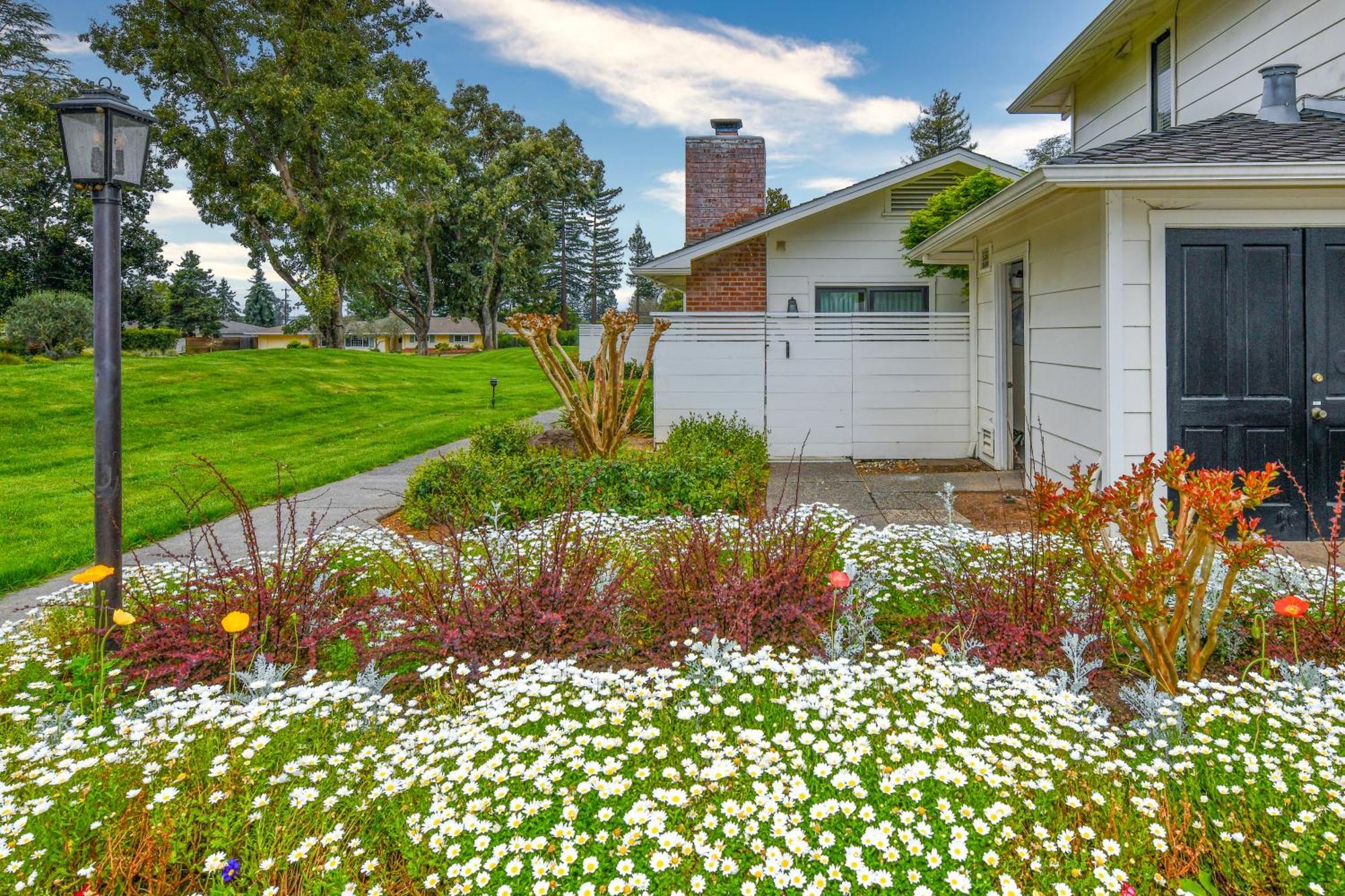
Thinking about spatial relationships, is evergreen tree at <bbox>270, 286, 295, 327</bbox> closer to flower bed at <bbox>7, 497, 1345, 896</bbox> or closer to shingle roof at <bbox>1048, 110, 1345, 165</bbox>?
shingle roof at <bbox>1048, 110, 1345, 165</bbox>

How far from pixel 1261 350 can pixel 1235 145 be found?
1386 mm

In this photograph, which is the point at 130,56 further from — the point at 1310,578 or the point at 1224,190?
the point at 1310,578

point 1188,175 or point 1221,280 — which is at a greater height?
point 1188,175

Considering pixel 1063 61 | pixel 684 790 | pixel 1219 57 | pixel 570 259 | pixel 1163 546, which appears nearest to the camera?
pixel 684 790

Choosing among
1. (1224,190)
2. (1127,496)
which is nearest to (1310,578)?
(1127,496)

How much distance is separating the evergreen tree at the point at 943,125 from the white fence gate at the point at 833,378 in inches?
1401

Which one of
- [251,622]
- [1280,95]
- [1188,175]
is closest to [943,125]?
[1280,95]

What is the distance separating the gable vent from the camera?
35.7ft

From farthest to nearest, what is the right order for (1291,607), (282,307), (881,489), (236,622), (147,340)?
1. (282,307)
2. (147,340)
3. (881,489)
4. (236,622)
5. (1291,607)

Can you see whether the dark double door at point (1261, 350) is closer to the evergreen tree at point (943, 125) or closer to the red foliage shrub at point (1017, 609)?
the red foliage shrub at point (1017, 609)

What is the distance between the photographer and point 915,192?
1093cm

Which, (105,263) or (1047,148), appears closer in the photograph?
(105,263)

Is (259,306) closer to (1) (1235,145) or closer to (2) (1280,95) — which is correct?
(2) (1280,95)

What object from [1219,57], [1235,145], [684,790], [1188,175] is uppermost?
[1219,57]
